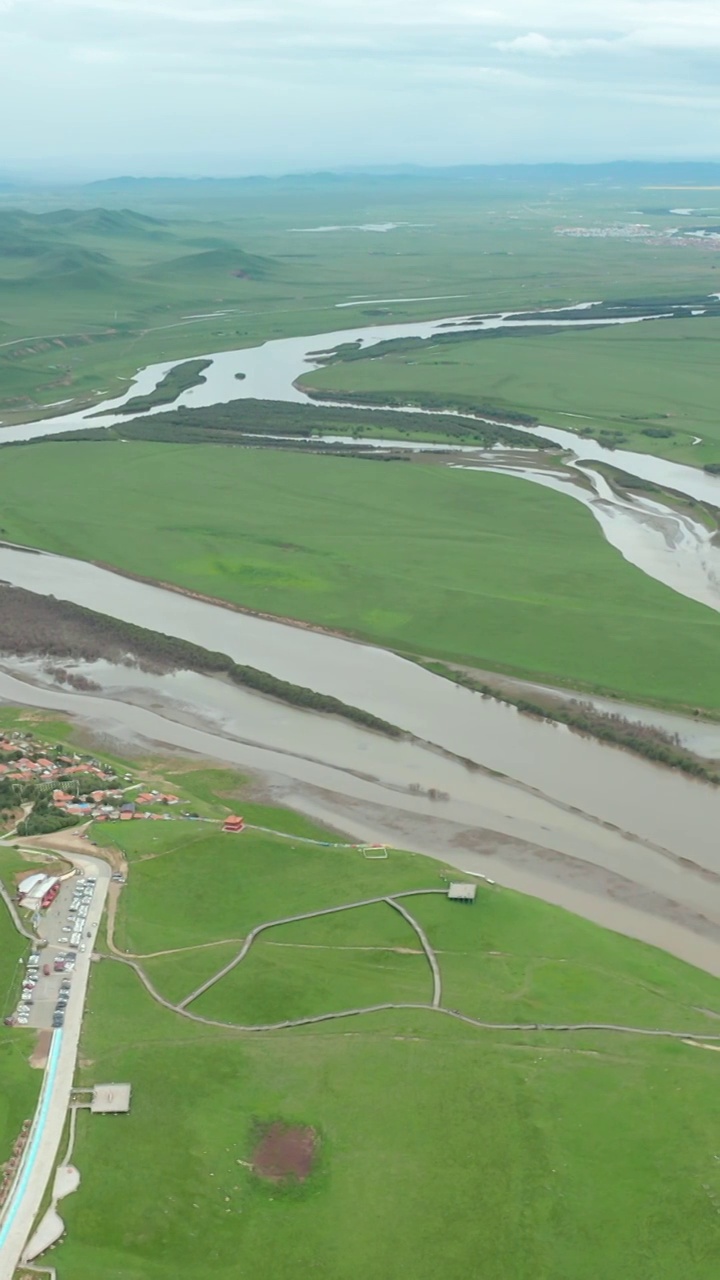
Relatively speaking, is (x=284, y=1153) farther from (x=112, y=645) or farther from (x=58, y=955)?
(x=112, y=645)

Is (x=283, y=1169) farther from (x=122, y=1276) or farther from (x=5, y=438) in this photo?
(x=5, y=438)

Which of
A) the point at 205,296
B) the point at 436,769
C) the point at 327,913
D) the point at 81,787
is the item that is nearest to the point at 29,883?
the point at 81,787

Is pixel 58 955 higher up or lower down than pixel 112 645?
lower down

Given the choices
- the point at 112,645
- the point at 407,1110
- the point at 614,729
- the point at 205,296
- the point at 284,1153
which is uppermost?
the point at 205,296

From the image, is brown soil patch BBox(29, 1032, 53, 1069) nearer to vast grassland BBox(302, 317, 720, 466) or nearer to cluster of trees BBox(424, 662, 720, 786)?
cluster of trees BBox(424, 662, 720, 786)

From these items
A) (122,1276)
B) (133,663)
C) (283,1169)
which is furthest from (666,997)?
(133,663)

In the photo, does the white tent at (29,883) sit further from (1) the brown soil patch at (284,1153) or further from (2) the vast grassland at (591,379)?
(2) the vast grassland at (591,379)
